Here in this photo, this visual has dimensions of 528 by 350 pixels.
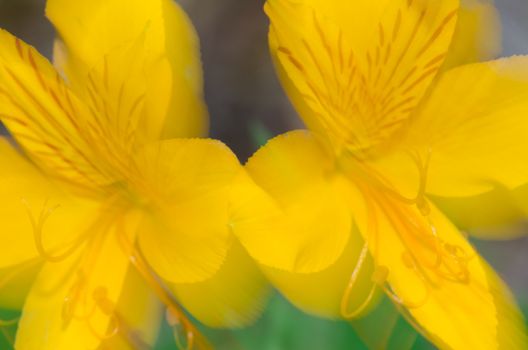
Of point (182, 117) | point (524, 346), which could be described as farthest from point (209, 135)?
point (524, 346)

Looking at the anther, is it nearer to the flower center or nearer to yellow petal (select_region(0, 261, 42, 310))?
the flower center

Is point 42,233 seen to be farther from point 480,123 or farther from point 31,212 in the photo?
point 480,123

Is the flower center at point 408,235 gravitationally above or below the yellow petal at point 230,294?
above

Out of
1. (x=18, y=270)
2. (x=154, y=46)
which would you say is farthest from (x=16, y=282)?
(x=154, y=46)

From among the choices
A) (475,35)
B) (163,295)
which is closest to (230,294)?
(163,295)

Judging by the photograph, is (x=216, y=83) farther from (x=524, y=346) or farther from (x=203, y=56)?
(x=524, y=346)

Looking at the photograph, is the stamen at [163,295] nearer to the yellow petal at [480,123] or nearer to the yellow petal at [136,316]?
the yellow petal at [136,316]

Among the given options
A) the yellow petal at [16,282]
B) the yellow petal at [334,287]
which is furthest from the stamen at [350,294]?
the yellow petal at [16,282]
